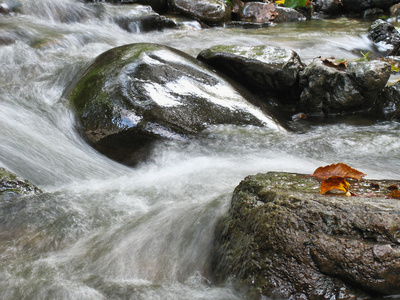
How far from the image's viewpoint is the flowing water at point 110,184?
226cm

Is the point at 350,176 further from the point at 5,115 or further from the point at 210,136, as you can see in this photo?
the point at 5,115

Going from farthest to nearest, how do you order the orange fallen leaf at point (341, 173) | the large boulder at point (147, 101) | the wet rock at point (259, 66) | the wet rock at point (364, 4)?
the wet rock at point (364, 4)
the wet rock at point (259, 66)
the large boulder at point (147, 101)
the orange fallen leaf at point (341, 173)

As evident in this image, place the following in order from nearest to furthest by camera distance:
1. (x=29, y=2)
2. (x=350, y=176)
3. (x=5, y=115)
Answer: (x=350, y=176)
(x=5, y=115)
(x=29, y=2)

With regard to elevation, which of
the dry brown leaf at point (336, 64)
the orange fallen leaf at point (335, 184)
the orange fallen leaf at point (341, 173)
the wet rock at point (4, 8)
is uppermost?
the wet rock at point (4, 8)

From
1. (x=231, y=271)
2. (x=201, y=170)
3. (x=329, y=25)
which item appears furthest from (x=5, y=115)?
(x=329, y=25)

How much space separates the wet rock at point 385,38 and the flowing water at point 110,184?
15.6 ft

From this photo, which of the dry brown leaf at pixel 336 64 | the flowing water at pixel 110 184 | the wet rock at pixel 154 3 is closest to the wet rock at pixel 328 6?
the wet rock at pixel 154 3

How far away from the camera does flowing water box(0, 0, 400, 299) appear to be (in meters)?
2.26

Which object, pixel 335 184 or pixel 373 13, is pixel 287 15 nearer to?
pixel 373 13

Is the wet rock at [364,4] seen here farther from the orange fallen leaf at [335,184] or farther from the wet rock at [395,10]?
the orange fallen leaf at [335,184]

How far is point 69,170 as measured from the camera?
3744 millimetres

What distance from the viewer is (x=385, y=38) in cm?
917

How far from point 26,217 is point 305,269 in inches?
77.0

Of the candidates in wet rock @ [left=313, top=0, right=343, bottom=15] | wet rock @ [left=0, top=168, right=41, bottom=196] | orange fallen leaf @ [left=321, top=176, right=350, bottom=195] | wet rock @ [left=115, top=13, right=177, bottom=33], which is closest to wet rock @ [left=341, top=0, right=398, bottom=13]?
wet rock @ [left=313, top=0, right=343, bottom=15]
